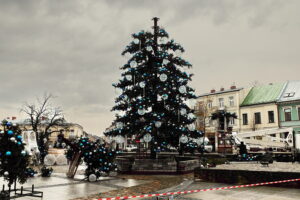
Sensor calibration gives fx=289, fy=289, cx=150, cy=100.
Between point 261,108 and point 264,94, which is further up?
point 264,94

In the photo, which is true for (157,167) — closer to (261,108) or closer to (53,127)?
(261,108)

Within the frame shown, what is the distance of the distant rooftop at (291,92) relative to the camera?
39181 mm

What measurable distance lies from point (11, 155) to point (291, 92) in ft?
131

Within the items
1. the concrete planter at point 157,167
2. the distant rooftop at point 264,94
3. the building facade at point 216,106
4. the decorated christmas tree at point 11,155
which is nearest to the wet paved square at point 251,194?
the decorated christmas tree at point 11,155

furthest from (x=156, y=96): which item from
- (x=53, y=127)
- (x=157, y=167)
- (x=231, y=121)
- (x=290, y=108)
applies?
(x=53, y=127)

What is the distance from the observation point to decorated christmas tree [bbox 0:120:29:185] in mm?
8562

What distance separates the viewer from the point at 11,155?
8617mm

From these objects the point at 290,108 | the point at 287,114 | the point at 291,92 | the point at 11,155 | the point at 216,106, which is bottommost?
the point at 11,155

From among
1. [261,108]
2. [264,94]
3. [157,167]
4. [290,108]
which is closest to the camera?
[157,167]

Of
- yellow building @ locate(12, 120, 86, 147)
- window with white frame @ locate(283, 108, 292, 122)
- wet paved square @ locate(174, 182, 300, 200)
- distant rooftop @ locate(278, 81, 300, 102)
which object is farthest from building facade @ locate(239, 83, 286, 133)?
wet paved square @ locate(174, 182, 300, 200)

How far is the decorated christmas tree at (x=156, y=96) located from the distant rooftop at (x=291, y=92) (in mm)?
25521

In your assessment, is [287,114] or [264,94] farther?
[264,94]

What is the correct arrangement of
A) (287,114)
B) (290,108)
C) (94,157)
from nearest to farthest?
(94,157), (290,108), (287,114)

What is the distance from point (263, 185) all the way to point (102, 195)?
626cm
